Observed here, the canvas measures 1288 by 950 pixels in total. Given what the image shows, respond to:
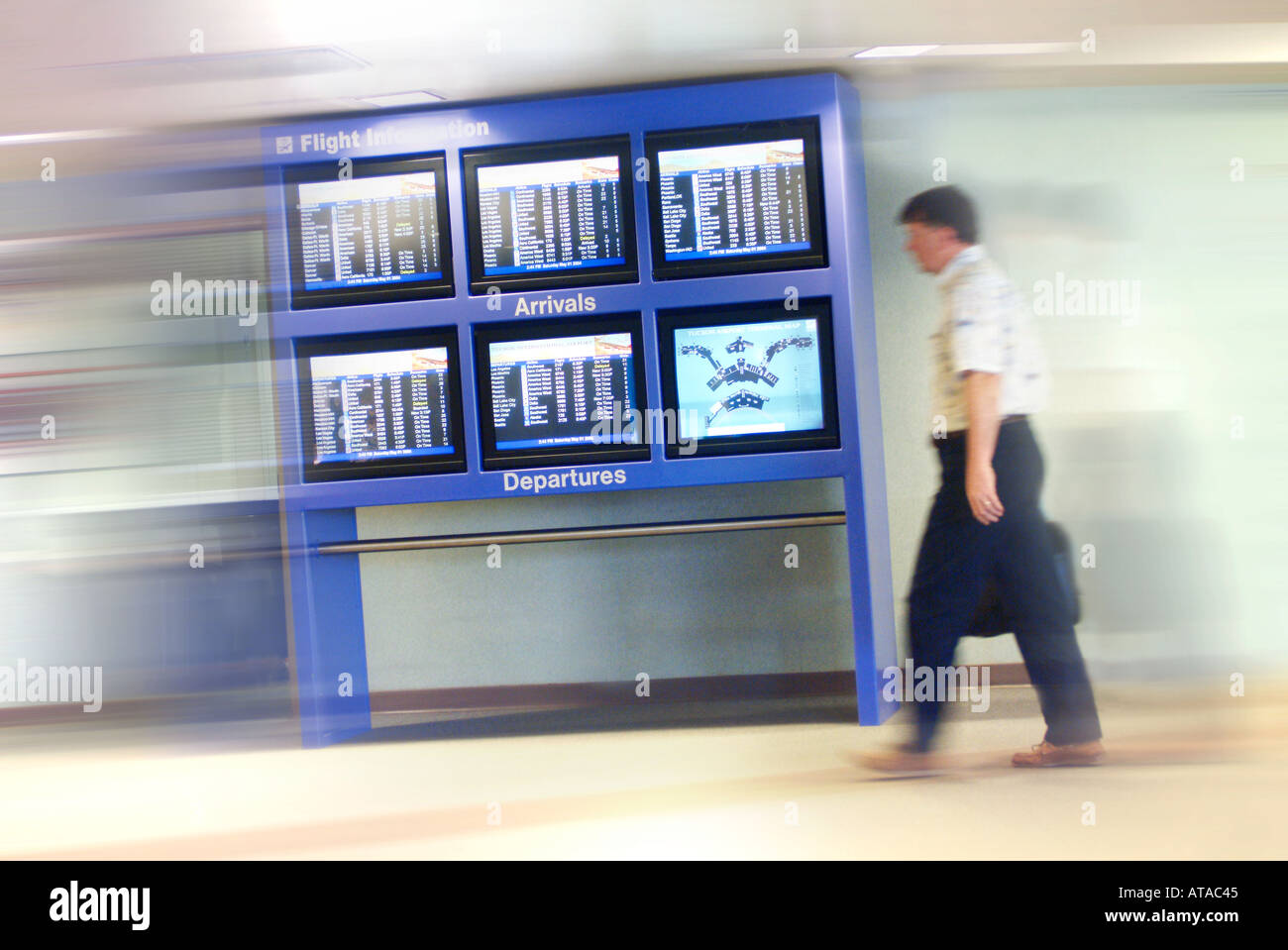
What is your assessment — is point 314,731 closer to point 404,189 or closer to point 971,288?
point 404,189

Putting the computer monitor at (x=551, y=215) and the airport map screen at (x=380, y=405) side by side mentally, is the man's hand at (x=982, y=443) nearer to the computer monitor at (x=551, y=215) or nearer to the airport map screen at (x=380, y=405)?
the computer monitor at (x=551, y=215)

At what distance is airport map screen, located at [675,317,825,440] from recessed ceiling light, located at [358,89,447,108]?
1.24m

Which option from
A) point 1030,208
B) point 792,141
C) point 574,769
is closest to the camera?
point 1030,208

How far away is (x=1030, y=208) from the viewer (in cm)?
308

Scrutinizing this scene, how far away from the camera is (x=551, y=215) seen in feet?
14.9

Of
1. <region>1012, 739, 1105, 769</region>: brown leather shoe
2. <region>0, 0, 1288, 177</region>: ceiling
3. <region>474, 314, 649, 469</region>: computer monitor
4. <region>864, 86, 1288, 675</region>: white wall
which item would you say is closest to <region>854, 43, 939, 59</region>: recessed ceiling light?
<region>0, 0, 1288, 177</region>: ceiling

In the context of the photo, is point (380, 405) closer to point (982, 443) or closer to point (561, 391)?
point (561, 391)

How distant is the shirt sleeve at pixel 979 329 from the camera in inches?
123

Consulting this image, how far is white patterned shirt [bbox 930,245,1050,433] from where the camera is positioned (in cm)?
312

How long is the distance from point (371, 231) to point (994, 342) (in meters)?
2.48

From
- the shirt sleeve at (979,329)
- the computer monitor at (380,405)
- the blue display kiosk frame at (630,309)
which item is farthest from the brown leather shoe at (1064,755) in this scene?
the computer monitor at (380,405)

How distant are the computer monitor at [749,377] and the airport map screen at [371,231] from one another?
0.93 meters

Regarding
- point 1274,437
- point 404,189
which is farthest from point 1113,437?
point 404,189
